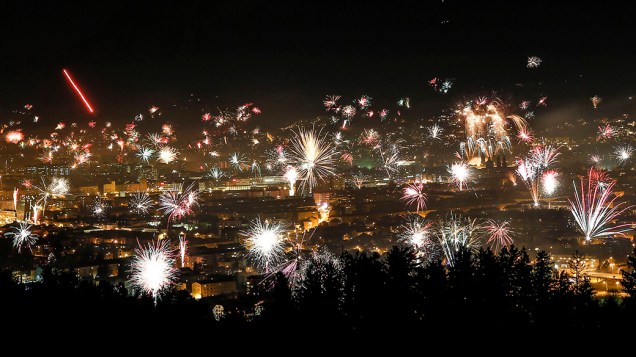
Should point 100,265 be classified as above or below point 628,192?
below

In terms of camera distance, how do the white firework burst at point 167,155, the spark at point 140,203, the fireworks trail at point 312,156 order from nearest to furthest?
the spark at point 140,203 → the fireworks trail at point 312,156 → the white firework burst at point 167,155

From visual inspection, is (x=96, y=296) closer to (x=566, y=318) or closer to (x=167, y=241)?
(x=566, y=318)

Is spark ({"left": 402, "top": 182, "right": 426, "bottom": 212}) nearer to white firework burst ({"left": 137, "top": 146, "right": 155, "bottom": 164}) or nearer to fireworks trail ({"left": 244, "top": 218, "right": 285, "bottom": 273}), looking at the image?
fireworks trail ({"left": 244, "top": 218, "right": 285, "bottom": 273})

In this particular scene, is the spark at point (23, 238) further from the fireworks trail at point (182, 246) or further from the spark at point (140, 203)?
the spark at point (140, 203)

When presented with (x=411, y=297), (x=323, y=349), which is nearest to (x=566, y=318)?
(x=411, y=297)

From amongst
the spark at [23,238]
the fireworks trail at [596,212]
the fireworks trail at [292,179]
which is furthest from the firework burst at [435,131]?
the spark at [23,238]

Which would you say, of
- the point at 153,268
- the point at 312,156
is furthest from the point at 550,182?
the point at 153,268
